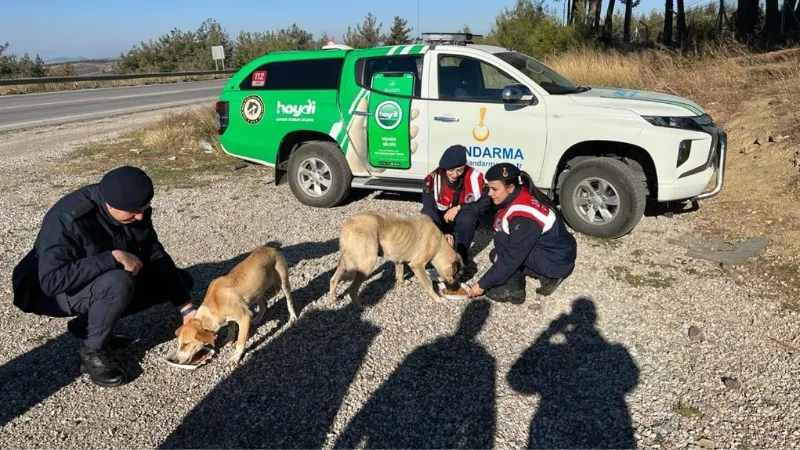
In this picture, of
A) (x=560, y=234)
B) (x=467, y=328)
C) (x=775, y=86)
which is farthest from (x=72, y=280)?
(x=775, y=86)

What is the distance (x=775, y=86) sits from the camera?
10.0 metres

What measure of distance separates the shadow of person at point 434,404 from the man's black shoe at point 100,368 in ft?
5.14

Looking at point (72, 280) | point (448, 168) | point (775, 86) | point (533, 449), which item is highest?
point (775, 86)

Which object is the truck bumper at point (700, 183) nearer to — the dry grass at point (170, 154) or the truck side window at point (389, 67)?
the truck side window at point (389, 67)

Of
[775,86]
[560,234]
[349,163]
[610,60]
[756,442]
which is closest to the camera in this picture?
[756,442]

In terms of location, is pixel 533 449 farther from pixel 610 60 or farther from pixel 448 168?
pixel 610 60

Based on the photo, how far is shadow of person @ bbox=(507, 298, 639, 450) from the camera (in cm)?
294

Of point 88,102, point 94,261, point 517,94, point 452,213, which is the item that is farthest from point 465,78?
point 88,102

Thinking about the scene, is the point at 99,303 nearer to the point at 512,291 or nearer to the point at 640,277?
the point at 512,291

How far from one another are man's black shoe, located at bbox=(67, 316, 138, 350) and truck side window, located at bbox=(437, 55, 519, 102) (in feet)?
12.8

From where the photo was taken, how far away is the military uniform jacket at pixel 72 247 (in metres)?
3.23

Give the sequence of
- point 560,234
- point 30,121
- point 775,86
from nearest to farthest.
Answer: point 560,234 < point 775,86 < point 30,121

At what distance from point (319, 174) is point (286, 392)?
12.9ft

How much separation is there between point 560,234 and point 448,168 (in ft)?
3.82
